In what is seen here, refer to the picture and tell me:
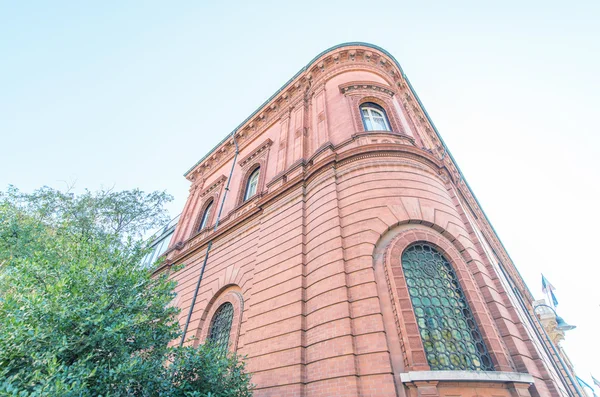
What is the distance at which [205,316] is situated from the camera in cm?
1053

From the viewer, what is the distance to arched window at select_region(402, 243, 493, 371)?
5.71 meters

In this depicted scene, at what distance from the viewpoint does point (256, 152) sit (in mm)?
15008

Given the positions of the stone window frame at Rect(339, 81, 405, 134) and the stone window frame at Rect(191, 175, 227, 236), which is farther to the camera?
the stone window frame at Rect(191, 175, 227, 236)

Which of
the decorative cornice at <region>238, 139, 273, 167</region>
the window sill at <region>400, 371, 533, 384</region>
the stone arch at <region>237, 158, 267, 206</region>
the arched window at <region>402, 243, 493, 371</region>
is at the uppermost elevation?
the decorative cornice at <region>238, 139, 273, 167</region>

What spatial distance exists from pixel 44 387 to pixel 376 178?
25.9 feet

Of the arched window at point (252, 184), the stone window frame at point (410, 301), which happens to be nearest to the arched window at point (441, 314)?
the stone window frame at point (410, 301)

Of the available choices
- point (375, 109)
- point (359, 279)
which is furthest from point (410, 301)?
point (375, 109)

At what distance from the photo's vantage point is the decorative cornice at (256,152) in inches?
569

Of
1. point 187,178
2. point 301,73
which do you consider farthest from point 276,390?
point 187,178

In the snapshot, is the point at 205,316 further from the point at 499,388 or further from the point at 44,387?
the point at 499,388

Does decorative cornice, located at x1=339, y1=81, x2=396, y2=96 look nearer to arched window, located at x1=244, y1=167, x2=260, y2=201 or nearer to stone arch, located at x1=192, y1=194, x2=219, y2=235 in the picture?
arched window, located at x1=244, y1=167, x2=260, y2=201

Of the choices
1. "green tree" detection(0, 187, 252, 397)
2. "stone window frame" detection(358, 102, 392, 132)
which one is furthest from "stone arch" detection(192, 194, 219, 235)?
"stone window frame" detection(358, 102, 392, 132)

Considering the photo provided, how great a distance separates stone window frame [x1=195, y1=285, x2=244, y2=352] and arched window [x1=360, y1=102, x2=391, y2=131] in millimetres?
7910

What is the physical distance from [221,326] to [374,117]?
9.97m
